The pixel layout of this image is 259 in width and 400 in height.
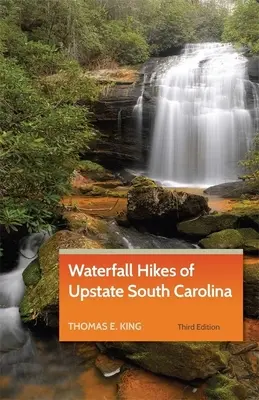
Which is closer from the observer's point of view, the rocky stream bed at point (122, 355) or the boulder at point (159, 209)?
the rocky stream bed at point (122, 355)

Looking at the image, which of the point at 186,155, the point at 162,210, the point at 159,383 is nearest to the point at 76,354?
the point at 159,383

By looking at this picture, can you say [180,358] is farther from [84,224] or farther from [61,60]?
[61,60]

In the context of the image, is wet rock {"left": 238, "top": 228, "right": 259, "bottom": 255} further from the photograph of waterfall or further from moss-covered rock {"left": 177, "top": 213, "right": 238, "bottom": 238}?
moss-covered rock {"left": 177, "top": 213, "right": 238, "bottom": 238}

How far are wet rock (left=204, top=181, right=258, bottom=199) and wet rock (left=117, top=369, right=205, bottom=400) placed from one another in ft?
12.5

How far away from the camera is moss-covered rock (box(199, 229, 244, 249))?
355cm

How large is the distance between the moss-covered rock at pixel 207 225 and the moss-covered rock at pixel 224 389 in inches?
71.9

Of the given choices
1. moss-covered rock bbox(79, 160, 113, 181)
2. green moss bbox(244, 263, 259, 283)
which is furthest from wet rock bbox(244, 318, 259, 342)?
moss-covered rock bbox(79, 160, 113, 181)

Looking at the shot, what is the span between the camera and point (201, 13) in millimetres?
12078

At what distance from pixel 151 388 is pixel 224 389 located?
1.62 ft

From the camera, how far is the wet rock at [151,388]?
253 centimetres

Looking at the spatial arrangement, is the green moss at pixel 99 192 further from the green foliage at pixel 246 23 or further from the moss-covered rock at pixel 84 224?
the green foliage at pixel 246 23

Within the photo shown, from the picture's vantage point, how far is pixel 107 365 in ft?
9.04

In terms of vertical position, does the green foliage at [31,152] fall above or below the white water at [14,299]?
above

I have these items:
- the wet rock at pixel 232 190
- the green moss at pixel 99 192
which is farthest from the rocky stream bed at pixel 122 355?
the green moss at pixel 99 192
